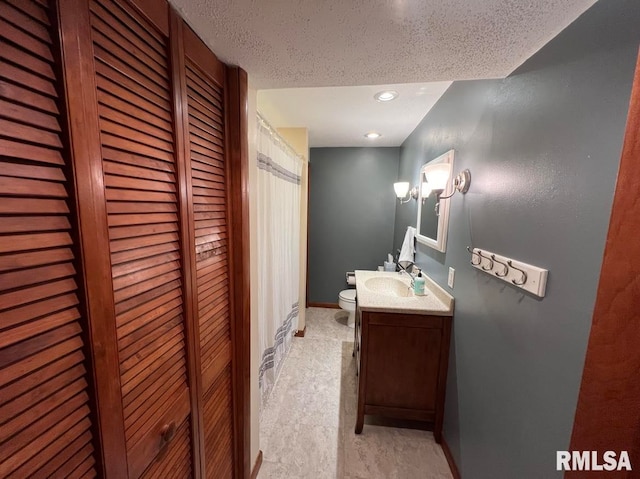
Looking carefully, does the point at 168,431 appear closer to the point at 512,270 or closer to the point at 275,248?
the point at 512,270

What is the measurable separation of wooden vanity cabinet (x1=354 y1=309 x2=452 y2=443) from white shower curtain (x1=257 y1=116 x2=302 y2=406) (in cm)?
75

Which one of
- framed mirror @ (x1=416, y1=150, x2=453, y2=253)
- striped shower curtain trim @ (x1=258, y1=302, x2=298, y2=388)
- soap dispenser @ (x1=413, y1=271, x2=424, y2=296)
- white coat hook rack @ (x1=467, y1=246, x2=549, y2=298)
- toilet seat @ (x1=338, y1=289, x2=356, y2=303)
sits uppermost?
framed mirror @ (x1=416, y1=150, x2=453, y2=253)

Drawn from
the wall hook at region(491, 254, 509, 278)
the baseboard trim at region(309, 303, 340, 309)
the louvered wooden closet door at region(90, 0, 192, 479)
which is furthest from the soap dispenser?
the baseboard trim at region(309, 303, 340, 309)

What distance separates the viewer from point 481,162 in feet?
4.33

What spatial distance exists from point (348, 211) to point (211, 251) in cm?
288

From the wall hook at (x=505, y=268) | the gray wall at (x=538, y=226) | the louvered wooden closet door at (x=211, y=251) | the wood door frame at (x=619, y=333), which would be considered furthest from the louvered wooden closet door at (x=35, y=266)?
the wall hook at (x=505, y=268)

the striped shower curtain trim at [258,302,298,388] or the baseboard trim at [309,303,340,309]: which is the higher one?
the striped shower curtain trim at [258,302,298,388]

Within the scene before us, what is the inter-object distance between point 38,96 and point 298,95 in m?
1.79

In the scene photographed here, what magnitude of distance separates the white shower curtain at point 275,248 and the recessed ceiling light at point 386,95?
85 centimetres

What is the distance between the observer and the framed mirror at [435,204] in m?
1.65

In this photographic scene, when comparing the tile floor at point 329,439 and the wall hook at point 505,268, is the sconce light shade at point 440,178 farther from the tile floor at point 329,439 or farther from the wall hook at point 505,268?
the tile floor at point 329,439

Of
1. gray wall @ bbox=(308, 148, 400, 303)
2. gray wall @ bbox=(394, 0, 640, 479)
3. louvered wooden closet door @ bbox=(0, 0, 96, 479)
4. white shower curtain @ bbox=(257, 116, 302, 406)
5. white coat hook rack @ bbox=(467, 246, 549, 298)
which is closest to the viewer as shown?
louvered wooden closet door @ bbox=(0, 0, 96, 479)

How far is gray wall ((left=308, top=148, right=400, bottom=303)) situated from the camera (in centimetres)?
362

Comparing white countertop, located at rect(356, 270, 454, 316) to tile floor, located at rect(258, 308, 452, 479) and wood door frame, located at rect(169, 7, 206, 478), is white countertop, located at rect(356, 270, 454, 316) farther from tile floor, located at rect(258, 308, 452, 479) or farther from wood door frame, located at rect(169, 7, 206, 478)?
wood door frame, located at rect(169, 7, 206, 478)
